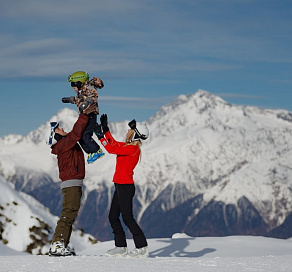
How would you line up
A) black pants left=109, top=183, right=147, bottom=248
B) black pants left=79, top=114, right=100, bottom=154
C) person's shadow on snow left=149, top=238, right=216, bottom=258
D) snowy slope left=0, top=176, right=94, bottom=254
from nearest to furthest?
black pants left=79, top=114, right=100, bottom=154
black pants left=109, top=183, right=147, bottom=248
person's shadow on snow left=149, top=238, right=216, bottom=258
snowy slope left=0, top=176, right=94, bottom=254

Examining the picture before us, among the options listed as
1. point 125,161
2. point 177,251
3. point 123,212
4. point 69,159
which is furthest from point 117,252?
point 177,251

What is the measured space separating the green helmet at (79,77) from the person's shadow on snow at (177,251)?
672 cm

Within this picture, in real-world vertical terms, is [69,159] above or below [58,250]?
above

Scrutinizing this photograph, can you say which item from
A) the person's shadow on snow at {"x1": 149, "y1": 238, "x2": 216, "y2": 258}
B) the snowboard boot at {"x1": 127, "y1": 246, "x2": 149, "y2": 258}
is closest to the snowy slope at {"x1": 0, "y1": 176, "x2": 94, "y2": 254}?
the person's shadow on snow at {"x1": 149, "y1": 238, "x2": 216, "y2": 258}

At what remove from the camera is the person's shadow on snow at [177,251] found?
16.9m

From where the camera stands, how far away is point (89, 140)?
36.4 feet

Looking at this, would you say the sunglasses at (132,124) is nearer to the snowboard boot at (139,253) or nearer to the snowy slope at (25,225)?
the snowboard boot at (139,253)

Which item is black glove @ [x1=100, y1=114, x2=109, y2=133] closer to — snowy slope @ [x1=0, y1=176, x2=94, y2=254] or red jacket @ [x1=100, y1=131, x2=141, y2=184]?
red jacket @ [x1=100, y1=131, x2=141, y2=184]

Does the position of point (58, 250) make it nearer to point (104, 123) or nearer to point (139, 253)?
point (139, 253)

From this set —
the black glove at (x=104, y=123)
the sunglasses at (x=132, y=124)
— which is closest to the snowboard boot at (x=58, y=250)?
the black glove at (x=104, y=123)

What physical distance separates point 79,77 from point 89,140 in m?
1.27

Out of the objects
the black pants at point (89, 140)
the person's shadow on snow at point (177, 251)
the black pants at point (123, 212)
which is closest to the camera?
the black pants at point (89, 140)

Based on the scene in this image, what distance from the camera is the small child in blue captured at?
1108cm

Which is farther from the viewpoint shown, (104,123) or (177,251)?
(177,251)
